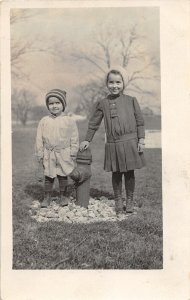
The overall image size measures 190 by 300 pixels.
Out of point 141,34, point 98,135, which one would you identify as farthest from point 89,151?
point 141,34

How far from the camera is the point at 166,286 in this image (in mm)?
3818

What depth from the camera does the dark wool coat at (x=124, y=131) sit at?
407cm

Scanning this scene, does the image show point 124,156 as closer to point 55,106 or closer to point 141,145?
point 141,145

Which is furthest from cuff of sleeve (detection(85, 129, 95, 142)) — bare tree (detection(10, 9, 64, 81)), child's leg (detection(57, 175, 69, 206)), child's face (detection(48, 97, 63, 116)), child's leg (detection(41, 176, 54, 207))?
bare tree (detection(10, 9, 64, 81))

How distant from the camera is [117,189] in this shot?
423 cm

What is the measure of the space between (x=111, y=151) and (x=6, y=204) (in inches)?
40.0

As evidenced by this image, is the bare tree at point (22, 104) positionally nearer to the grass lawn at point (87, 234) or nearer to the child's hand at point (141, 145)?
the grass lawn at point (87, 234)

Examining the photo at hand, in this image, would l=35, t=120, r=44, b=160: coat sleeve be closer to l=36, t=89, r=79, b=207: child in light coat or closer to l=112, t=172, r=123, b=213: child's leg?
l=36, t=89, r=79, b=207: child in light coat

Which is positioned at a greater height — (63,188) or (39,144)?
(39,144)

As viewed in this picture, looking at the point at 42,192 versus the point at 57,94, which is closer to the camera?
the point at 57,94

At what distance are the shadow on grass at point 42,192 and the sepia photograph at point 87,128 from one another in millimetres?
86

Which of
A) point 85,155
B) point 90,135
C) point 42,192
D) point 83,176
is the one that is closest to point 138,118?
point 90,135

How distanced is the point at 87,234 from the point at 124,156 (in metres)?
0.74

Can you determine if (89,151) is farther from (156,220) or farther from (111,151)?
(156,220)
